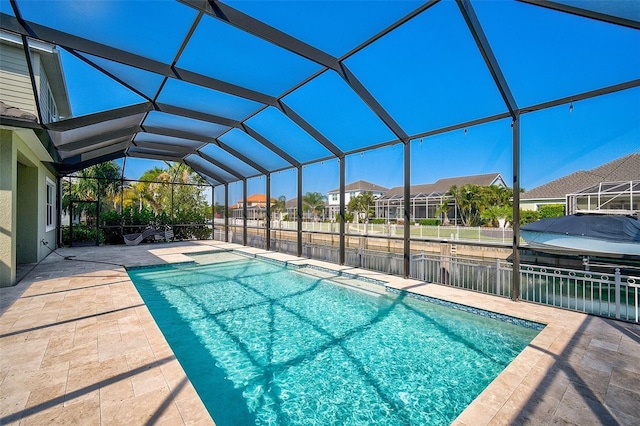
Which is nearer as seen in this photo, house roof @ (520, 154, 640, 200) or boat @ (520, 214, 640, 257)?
boat @ (520, 214, 640, 257)

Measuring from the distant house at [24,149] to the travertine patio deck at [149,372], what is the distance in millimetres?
1572

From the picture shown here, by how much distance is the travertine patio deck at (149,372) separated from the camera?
85.7 inches

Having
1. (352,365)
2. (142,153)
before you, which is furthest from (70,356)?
(142,153)

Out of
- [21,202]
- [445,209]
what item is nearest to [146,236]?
[21,202]

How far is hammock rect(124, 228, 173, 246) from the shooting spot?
13531 millimetres

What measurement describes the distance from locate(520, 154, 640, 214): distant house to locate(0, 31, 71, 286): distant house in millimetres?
10551

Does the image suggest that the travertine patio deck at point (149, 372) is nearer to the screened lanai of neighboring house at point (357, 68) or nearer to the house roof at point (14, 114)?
the screened lanai of neighboring house at point (357, 68)

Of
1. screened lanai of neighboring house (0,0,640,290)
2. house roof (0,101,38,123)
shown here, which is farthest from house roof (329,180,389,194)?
house roof (0,101,38,123)

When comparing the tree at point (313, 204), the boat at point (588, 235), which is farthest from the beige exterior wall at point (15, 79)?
the tree at point (313, 204)

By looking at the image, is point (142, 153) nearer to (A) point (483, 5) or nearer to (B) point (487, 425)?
(A) point (483, 5)

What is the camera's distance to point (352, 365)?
346 cm

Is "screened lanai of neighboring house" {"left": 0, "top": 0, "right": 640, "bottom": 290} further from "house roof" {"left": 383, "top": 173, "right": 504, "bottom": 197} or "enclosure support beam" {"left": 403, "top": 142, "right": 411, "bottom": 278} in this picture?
"house roof" {"left": 383, "top": 173, "right": 504, "bottom": 197}

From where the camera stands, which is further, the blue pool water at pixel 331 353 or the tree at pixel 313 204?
the tree at pixel 313 204

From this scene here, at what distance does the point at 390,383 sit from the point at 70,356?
129 inches
